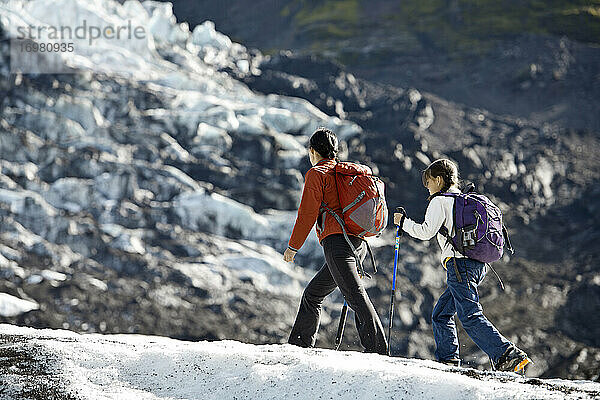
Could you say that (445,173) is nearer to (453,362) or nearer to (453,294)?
(453,294)

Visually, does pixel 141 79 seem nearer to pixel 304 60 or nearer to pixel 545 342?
pixel 304 60

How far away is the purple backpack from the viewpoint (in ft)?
11.7

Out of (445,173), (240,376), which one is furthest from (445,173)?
(240,376)

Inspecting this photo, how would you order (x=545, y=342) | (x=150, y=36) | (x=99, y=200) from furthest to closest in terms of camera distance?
(x=150, y=36), (x=99, y=200), (x=545, y=342)

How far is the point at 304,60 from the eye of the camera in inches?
1630

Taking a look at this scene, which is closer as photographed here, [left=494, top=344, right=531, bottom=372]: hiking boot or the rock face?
[left=494, top=344, right=531, bottom=372]: hiking boot

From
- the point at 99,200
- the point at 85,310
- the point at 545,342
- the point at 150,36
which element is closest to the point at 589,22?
the point at 150,36

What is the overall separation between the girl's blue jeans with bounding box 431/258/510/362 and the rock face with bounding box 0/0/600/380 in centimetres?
1355

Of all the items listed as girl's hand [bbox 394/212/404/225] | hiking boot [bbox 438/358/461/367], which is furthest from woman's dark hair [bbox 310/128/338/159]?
hiking boot [bbox 438/358/461/367]

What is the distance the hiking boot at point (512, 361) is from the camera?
339cm

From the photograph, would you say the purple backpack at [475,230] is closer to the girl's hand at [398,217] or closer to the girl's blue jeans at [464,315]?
the girl's blue jeans at [464,315]

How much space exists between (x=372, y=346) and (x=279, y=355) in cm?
74

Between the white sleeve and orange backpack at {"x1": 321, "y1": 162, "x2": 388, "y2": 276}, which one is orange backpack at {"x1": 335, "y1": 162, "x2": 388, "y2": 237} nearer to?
orange backpack at {"x1": 321, "y1": 162, "x2": 388, "y2": 276}

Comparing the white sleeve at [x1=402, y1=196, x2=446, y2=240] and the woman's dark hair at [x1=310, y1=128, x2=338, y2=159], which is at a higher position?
the woman's dark hair at [x1=310, y1=128, x2=338, y2=159]
